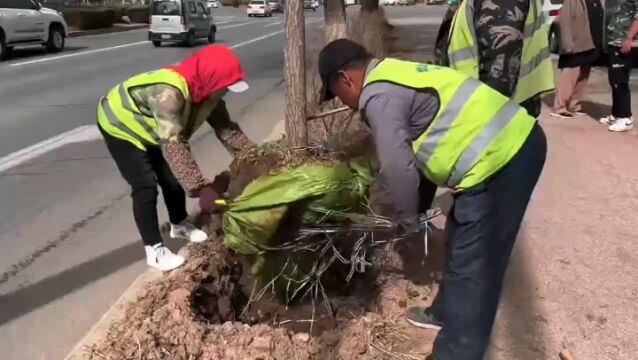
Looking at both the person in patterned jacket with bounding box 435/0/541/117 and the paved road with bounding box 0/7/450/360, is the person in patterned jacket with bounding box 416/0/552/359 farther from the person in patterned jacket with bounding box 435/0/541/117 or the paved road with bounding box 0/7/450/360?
the paved road with bounding box 0/7/450/360

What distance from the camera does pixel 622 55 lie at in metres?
6.99

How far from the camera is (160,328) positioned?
2.98 meters

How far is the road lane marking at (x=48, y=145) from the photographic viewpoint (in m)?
6.59

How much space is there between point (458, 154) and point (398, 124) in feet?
0.84

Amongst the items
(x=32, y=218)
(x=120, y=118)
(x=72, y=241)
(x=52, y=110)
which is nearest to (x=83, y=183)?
(x=32, y=218)

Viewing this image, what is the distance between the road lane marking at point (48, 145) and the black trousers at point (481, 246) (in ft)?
17.0

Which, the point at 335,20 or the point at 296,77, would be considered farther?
the point at 335,20

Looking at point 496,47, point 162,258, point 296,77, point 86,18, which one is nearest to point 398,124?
point 496,47

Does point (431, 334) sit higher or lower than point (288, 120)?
lower

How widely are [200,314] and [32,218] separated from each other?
7.86ft

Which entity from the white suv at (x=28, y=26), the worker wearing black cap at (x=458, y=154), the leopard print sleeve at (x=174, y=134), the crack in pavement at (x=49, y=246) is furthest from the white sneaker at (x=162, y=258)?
the white suv at (x=28, y=26)

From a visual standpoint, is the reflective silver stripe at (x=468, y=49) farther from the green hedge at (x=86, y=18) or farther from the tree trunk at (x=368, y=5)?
the green hedge at (x=86, y=18)

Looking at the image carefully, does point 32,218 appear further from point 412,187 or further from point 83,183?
point 412,187

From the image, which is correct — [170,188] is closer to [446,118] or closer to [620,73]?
[446,118]
